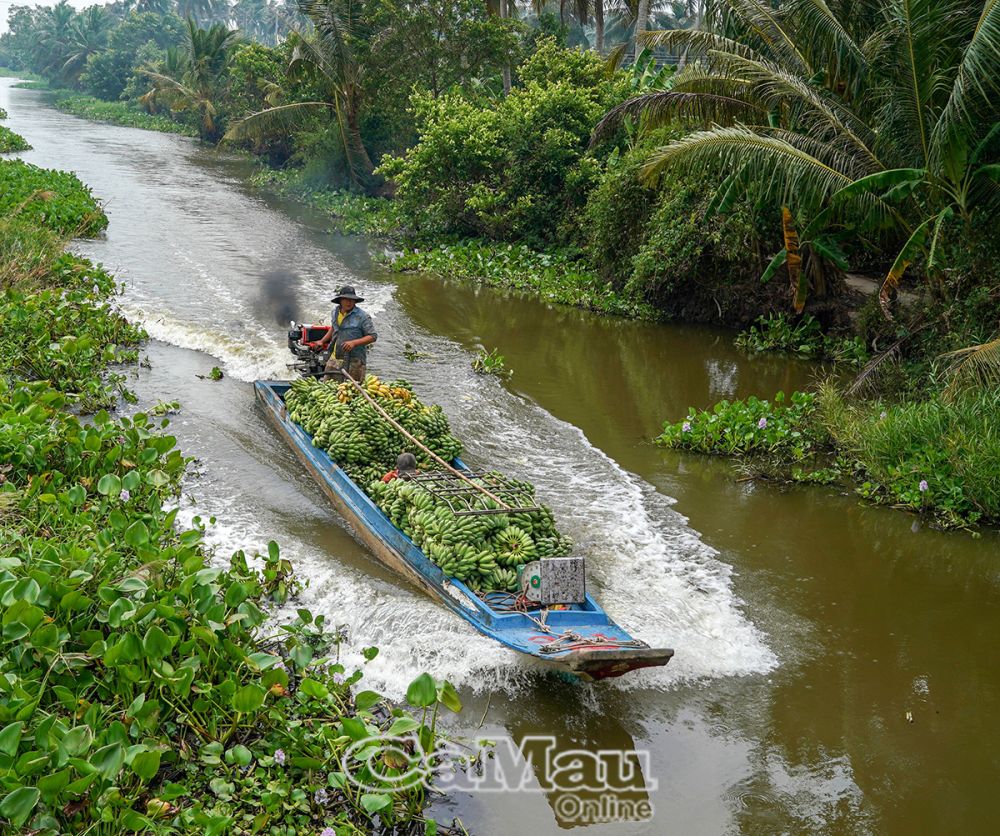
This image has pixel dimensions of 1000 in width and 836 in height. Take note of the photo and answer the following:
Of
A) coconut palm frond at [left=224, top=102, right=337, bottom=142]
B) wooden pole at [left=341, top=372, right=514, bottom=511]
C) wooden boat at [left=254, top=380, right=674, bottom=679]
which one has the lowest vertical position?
wooden boat at [left=254, top=380, right=674, bottom=679]

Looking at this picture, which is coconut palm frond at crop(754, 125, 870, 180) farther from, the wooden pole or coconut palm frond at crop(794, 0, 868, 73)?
the wooden pole

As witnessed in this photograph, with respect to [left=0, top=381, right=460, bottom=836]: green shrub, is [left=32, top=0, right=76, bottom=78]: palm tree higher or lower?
higher

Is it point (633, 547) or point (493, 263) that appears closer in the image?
point (633, 547)

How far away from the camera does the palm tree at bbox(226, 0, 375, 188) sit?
2831 cm

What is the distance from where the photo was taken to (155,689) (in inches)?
221

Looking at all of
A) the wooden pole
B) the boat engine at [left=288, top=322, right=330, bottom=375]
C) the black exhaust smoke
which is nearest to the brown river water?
the black exhaust smoke

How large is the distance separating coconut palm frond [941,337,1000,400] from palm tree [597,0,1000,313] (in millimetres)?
1528

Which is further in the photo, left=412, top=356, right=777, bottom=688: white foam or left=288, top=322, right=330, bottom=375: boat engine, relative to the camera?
left=288, top=322, right=330, bottom=375: boat engine

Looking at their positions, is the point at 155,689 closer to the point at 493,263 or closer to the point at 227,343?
the point at 227,343

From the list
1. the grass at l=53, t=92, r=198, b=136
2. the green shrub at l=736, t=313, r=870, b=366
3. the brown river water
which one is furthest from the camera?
the grass at l=53, t=92, r=198, b=136

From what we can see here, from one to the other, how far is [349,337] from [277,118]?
22239 millimetres

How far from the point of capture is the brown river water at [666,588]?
6.20 m

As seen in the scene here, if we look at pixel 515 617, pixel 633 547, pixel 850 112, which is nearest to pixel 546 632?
pixel 515 617

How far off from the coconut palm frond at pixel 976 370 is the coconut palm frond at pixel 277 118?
24639 millimetres
